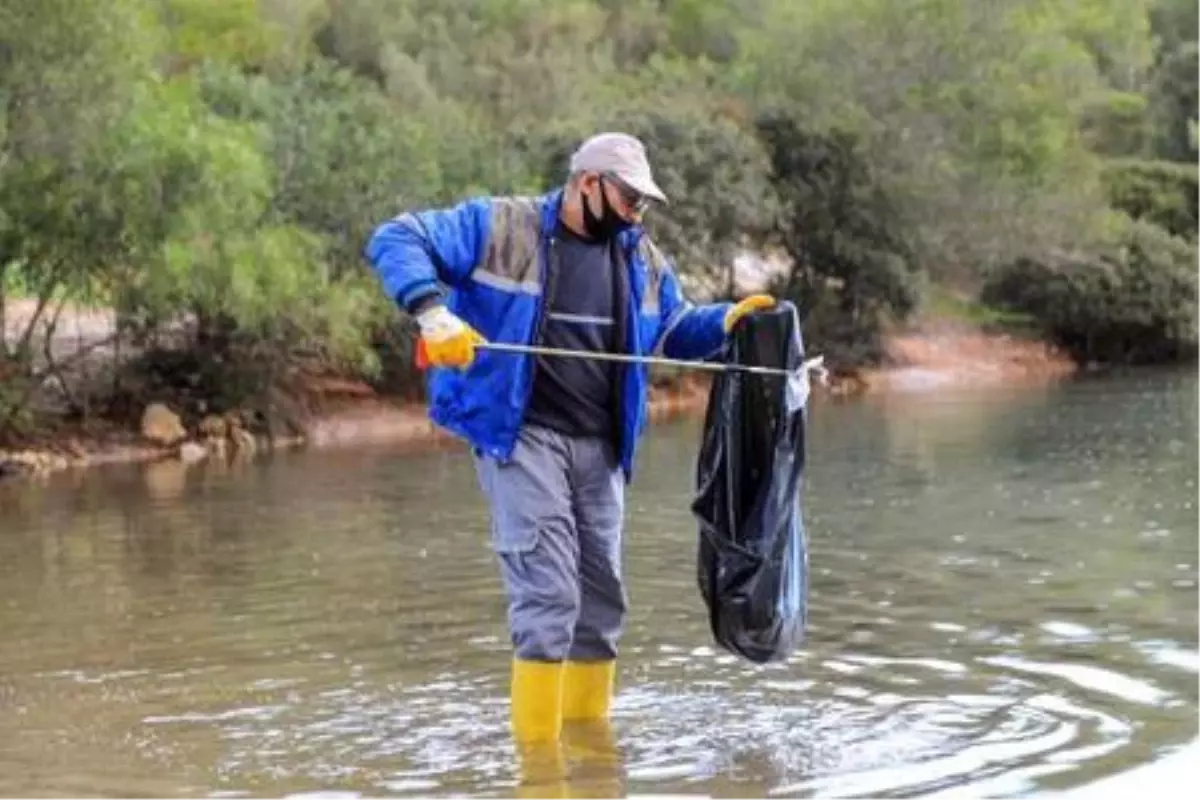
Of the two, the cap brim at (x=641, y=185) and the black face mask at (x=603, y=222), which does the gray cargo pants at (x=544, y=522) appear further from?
the cap brim at (x=641, y=185)

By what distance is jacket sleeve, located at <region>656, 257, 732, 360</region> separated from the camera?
7.38 metres

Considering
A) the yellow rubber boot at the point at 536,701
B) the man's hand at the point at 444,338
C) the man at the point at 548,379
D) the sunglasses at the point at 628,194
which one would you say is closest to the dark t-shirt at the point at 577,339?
the man at the point at 548,379

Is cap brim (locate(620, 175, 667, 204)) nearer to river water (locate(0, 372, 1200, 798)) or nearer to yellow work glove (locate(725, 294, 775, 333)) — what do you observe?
yellow work glove (locate(725, 294, 775, 333))

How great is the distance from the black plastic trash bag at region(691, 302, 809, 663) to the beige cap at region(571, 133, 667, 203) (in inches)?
29.4

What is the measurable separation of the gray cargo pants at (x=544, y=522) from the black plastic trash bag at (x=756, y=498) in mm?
555

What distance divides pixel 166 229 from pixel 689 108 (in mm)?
16596

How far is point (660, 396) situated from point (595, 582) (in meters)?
26.7

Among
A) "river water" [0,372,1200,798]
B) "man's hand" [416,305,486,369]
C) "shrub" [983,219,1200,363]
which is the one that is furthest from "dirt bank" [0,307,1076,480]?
"man's hand" [416,305,486,369]

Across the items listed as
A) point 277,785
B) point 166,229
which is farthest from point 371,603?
point 166,229

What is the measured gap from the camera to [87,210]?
23.4m

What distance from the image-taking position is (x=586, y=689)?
286 inches

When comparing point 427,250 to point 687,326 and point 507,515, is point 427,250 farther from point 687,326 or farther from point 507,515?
point 687,326

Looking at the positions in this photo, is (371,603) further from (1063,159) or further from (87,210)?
(1063,159)

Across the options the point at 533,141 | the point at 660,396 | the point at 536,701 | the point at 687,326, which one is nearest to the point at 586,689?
the point at 536,701
